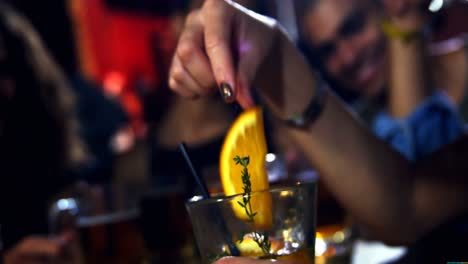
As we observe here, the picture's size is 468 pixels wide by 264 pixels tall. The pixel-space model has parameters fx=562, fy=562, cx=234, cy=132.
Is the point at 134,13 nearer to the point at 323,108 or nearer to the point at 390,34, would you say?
the point at 390,34

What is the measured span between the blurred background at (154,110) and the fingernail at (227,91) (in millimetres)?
26

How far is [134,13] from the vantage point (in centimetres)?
583

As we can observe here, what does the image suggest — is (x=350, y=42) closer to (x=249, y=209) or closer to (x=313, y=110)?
(x=313, y=110)

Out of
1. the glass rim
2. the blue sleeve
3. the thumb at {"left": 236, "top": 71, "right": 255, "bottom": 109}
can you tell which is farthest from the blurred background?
the blue sleeve

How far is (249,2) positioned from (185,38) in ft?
0.45

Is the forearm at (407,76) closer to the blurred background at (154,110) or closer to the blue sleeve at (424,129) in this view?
the blue sleeve at (424,129)

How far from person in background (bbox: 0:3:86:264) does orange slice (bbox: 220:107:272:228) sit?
1.16 m

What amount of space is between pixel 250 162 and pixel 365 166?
684 mm

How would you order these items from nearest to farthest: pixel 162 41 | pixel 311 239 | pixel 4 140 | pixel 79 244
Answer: pixel 311 239 < pixel 79 244 < pixel 4 140 < pixel 162 41

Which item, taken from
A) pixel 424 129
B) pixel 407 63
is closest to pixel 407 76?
pixel 407 63

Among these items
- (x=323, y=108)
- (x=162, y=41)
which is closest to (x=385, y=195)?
(x=323, y=108)

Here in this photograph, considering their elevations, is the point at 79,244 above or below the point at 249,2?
below

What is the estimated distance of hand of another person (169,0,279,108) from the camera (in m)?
0.66

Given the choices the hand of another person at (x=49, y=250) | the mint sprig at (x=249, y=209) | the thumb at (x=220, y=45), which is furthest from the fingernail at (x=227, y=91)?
the hand of another person at (x=49, y=250)
